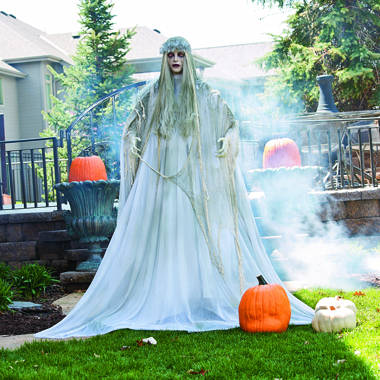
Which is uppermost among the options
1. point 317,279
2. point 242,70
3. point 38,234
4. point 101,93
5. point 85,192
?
point 242,70

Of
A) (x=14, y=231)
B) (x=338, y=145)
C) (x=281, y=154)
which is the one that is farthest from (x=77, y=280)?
(x=338, y=145)

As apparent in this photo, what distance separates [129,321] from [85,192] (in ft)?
7.44

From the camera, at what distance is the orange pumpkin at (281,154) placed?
657cm

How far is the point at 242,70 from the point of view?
23891mm

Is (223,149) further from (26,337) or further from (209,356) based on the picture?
(26,337)

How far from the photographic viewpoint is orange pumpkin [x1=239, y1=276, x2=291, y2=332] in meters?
3.66

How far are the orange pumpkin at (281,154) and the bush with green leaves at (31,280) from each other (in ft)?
9.13

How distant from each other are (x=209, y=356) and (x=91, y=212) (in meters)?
3.21

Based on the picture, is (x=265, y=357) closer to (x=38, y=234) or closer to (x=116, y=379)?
(x=116, y=379)

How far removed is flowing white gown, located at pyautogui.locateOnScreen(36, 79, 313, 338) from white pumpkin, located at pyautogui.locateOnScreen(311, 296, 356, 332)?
0.25 m

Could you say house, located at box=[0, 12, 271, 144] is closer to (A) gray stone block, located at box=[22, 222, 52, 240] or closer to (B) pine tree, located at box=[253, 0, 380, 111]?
(B) pine tree, located at box=[253, 0, 380, 111]

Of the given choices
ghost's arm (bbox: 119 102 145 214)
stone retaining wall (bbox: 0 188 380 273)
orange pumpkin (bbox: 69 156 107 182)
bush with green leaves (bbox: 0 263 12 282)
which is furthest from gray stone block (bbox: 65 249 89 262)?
ghost's arm (bbox: 119 102 145 214)

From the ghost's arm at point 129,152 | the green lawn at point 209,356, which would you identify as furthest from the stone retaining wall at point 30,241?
the green lawn at point 209,356

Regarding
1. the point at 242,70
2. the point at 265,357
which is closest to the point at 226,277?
the point at 265,357
